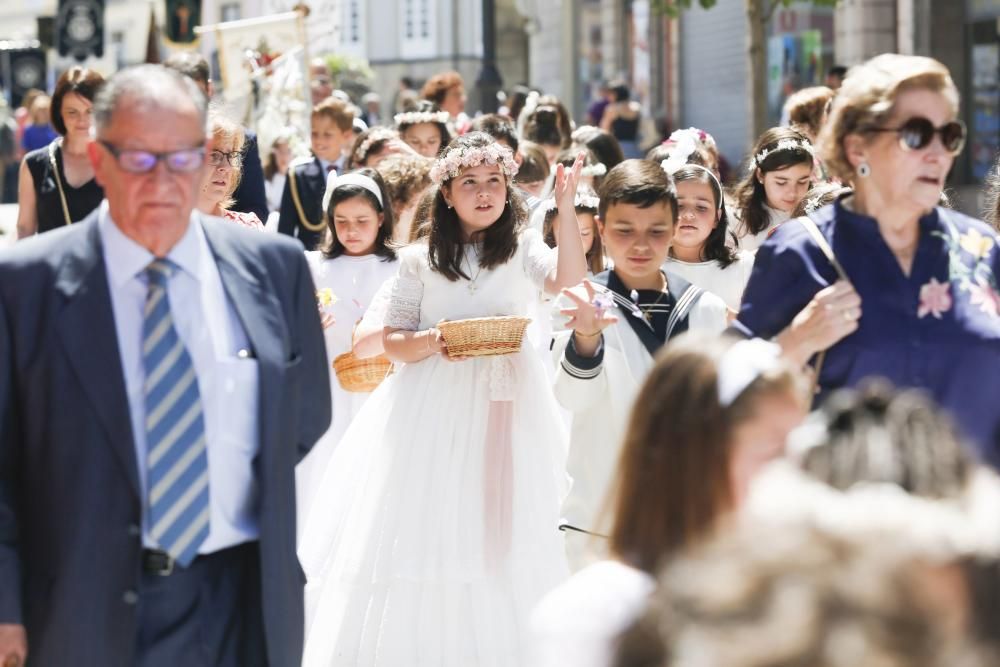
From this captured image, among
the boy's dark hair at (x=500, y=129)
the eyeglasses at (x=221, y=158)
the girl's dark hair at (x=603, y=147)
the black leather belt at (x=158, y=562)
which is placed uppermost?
the boy's dark hair at (x=500, y=129)

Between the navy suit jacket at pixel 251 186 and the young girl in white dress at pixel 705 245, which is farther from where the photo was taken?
the navy suit jacket at pixel 251 186

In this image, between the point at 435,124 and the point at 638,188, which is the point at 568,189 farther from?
the point at 435,124

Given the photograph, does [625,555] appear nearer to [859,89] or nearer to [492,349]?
[859,89]

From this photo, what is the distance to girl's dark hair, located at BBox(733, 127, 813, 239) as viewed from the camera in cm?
812

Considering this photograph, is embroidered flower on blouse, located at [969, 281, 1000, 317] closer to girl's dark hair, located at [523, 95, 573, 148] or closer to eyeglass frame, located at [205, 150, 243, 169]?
eyeglass frame, located at [205, 150, 243, 169]

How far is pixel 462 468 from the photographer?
675 centimetres

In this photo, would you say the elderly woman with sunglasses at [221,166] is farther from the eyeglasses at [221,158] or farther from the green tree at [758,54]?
the green tree at [758,54]

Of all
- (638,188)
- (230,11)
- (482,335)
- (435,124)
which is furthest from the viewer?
(230,11)

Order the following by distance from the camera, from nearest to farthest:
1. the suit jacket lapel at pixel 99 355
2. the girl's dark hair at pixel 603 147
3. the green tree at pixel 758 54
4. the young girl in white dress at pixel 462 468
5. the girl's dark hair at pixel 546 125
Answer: the suit jacket lapel at pixel 99 355 → the young girl in white dress at pixel 462 468 → the girl's dark hair at pixel 603 147 → the girl's dark hair at pixel 546 125 → the green tree at pixel 758 54

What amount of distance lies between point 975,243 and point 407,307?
2.87 meters

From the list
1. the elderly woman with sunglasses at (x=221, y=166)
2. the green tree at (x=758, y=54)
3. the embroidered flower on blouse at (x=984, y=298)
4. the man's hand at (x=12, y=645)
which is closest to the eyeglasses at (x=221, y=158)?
the elderly woman with sunglasses at (x=221, y=166)

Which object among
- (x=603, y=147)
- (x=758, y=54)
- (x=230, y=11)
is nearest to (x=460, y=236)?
(x=603, y=147)

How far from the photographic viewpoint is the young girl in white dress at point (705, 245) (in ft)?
23.3

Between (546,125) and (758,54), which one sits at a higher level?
(758,54)
